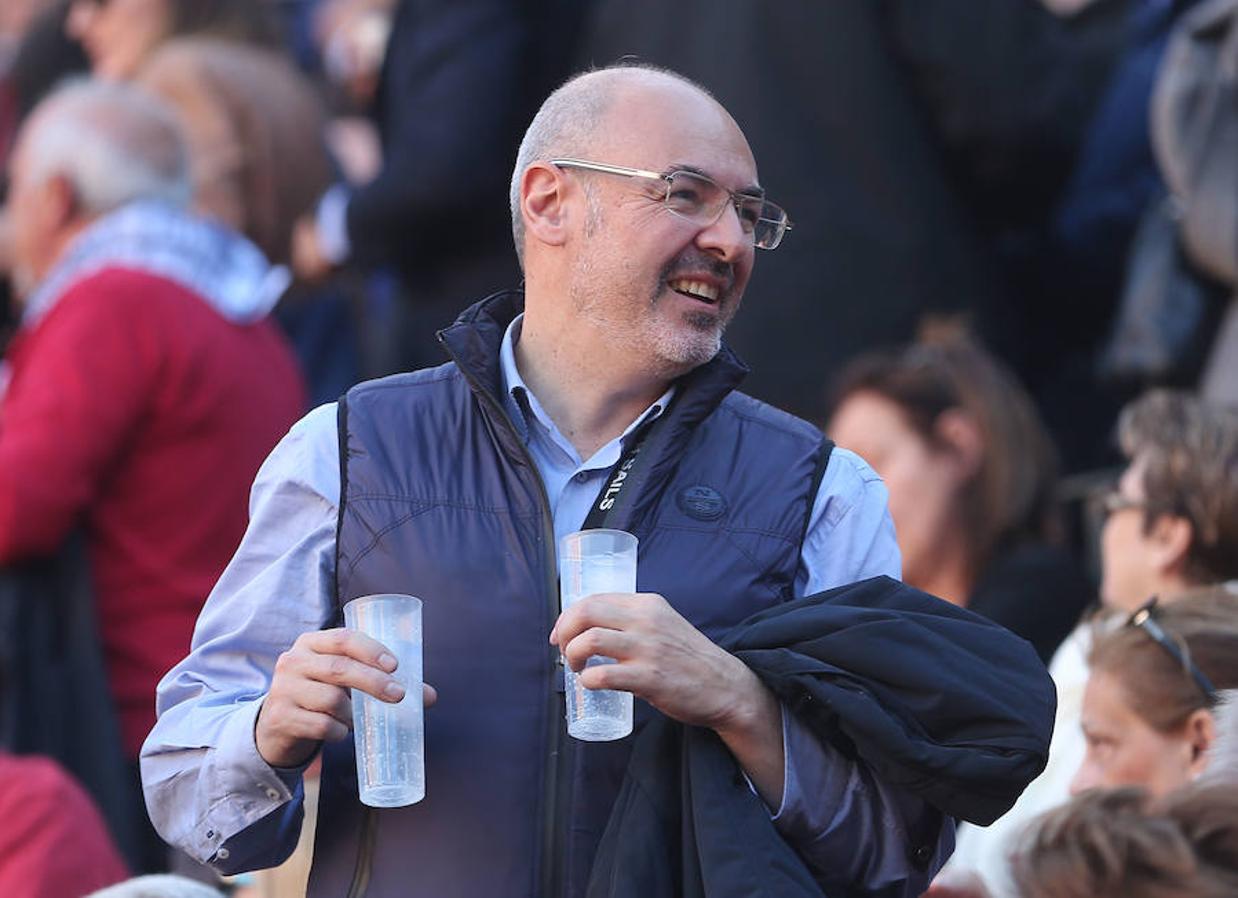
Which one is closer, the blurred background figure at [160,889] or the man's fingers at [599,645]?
the man's fingers at [599,645]

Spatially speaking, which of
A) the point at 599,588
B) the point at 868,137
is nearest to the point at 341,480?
the point at 599,588

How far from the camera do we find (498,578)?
122 inches

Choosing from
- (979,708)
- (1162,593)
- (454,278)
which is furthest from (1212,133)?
(979,708)

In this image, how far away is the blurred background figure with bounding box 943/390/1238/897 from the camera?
4.72 meters

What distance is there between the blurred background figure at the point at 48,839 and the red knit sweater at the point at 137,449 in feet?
2.70

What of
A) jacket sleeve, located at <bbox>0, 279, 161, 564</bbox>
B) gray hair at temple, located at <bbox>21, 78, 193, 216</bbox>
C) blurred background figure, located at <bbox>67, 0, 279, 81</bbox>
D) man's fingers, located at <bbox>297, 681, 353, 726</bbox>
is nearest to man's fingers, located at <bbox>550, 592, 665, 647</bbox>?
man's fingers, located at <bbox>297, 681, 353, 726</bbox>

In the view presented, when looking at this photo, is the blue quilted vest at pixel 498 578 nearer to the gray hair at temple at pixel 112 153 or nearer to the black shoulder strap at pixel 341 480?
the black shoulder strap at pixel 341 480

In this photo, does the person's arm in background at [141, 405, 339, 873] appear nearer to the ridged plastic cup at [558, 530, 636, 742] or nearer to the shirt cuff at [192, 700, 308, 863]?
the shirt cuff at [192, 700, 308, 863]

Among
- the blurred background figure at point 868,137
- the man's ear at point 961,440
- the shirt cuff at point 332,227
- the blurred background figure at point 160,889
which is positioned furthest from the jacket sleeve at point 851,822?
the shirt cuff at point 332,227

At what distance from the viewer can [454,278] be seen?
6.75 metres

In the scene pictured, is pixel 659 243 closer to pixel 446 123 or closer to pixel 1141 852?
pixel 1141 852

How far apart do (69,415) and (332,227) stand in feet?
6.73

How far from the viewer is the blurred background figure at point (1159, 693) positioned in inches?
157

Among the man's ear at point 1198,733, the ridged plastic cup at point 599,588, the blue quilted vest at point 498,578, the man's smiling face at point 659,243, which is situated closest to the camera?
the ridged plastic cup at point 599,588
